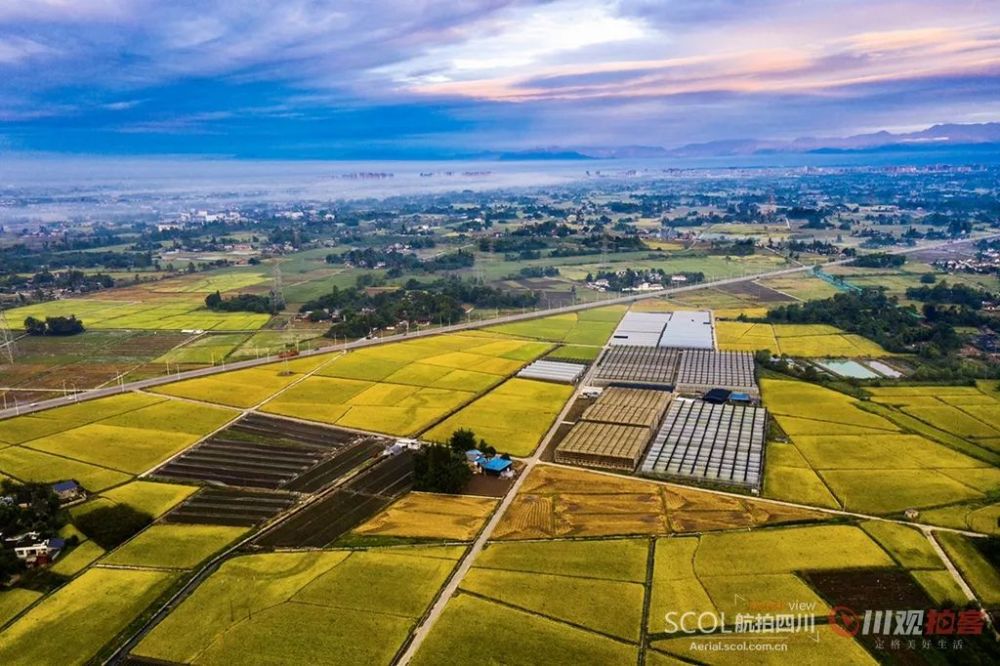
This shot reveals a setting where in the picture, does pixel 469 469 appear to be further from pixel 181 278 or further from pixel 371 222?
pixel 371 222

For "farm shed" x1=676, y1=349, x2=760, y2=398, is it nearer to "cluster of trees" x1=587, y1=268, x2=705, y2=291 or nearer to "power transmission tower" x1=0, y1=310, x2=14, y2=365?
"cluster of trees" x1=587, y1=268, x2=705, y2=291

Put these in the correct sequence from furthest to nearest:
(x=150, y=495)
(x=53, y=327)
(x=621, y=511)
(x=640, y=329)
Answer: (x=53, y=327) → (x=640, y=329) → (x=150, y=495) → (x=621, y=511)

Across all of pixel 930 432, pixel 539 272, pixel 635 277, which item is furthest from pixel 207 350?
pixel 930 432

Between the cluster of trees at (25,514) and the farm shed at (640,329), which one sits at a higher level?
the cluster of trees at (25,514)

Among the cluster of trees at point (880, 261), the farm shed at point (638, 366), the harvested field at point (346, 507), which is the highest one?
the cluster of trees at point (880, 261)

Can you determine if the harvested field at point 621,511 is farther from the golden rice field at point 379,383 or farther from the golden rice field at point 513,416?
the golden rice field at point 379,383

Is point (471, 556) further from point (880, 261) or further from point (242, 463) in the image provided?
point (880, 261)

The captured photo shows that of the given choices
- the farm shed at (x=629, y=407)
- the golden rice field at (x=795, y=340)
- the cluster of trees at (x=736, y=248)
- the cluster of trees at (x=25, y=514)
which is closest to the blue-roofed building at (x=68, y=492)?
the cluster of trees at (x=25, y=514)
